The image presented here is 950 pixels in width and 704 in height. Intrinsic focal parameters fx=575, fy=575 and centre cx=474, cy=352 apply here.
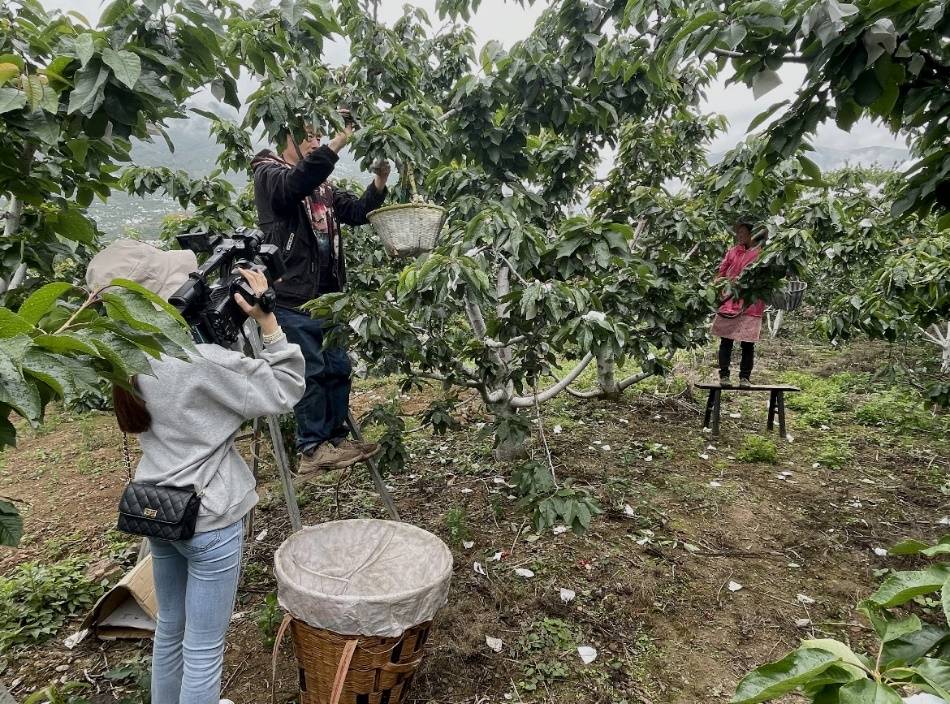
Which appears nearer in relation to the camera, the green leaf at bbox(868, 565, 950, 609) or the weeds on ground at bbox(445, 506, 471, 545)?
the green leaf at bbox(868, 565, 950, 609)

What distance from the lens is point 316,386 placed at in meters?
3.09

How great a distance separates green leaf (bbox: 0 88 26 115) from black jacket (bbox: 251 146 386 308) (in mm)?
1247

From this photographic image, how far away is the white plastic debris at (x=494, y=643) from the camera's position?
2.59m

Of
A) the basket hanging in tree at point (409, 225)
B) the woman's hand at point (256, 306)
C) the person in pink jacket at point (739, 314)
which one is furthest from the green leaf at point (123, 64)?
the person in pink jacket at point (739, 314)

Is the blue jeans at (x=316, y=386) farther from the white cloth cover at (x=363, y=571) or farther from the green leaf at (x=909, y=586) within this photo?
the green leaf at (x=909, y=586)

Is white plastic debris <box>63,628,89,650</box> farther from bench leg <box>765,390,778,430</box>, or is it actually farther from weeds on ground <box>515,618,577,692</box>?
bench leg <box>765,390,778,430</box>

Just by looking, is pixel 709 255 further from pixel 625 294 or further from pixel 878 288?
pixel 625 294

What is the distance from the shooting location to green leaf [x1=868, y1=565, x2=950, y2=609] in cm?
73

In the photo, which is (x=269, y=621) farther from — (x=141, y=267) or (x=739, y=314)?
(x=739, y=314)

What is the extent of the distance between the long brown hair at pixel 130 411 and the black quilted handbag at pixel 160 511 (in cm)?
18

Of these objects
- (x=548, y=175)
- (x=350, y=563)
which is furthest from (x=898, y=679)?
(x=548, y=175)

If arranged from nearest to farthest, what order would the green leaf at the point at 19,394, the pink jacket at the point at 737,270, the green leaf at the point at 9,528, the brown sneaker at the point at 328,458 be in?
the green leaf at the point at 19,394, the green leaf at the point at 9,528, the brown sneaker at the point at 328,458, the pink jacket at the point at 737,270

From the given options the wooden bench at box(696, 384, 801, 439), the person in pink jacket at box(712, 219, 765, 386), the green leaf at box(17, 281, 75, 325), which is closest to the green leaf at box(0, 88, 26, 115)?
the green leaf at box(17, 281, 75, 325)

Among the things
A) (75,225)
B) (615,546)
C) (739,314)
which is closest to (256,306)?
(75,225)
